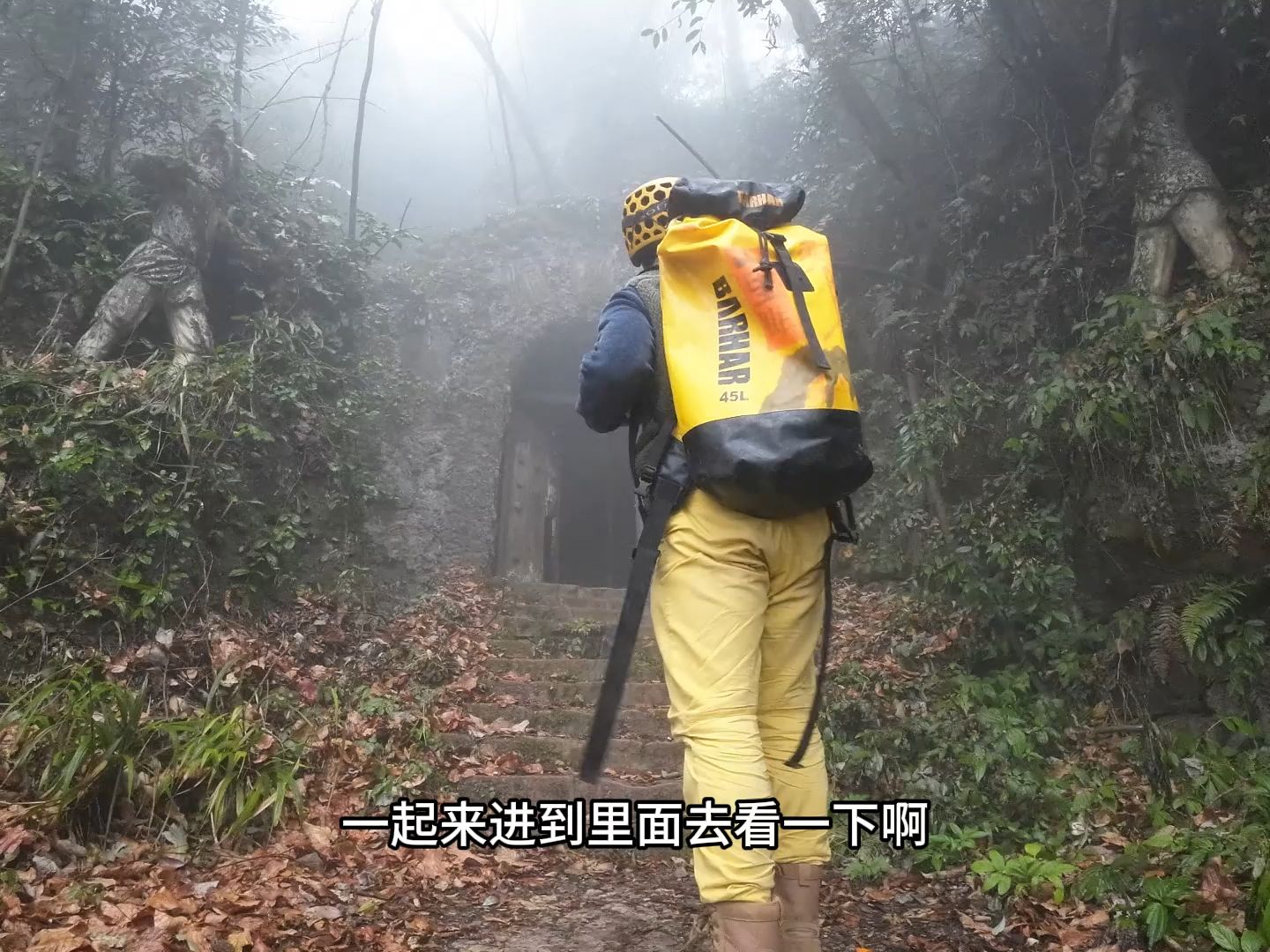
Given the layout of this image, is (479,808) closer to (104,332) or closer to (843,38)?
(104,332)

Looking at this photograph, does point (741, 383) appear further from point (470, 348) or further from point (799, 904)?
point (470, 348)

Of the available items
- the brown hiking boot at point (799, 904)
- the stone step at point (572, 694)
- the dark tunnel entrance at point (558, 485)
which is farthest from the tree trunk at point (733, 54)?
the brown hiking boot at point (799, 904)

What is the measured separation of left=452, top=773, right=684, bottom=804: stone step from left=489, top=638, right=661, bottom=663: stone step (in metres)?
1.83

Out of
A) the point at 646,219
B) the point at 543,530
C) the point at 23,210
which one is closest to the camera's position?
the point at 646,219

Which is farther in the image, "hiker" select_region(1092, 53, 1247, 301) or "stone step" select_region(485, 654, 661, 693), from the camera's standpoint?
"stone step" select_region(485, 654, 661, 693)

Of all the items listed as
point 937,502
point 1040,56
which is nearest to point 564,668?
point 937,502

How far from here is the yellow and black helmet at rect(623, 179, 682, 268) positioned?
2.63 meters

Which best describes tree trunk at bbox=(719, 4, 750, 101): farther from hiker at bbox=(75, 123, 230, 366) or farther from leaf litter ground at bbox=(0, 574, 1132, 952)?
leaf litter ground at bbox=(0, 574, 1132, 952)

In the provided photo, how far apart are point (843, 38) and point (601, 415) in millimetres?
7165

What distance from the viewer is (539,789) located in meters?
4.21

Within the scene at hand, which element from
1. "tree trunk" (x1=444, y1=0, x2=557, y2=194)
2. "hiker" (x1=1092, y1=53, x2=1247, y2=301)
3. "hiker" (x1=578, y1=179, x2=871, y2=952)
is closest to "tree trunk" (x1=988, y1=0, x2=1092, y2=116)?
"hiker" (x1=1092, y1=53, x2=1247, y2=301)

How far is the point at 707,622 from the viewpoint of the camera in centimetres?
214

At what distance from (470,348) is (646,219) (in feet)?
22.8

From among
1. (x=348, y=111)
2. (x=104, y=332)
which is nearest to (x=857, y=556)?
(x=104, y=332)
